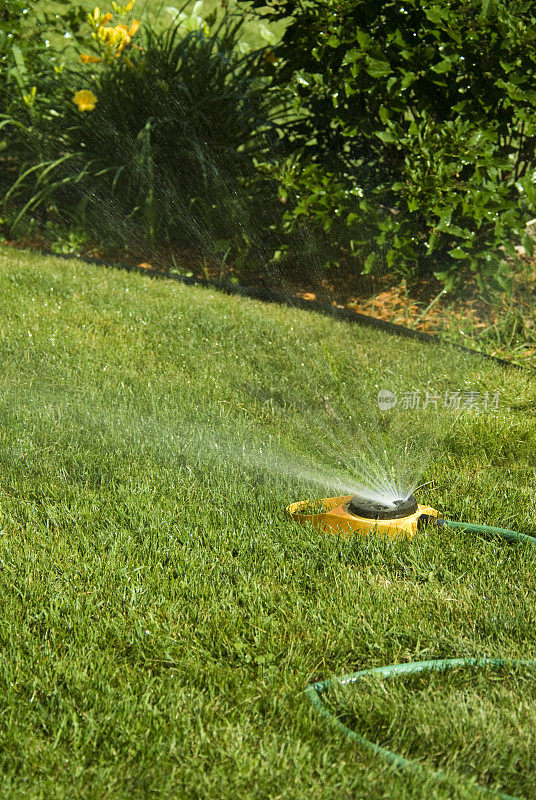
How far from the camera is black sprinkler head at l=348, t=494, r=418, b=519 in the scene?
240 centimetres

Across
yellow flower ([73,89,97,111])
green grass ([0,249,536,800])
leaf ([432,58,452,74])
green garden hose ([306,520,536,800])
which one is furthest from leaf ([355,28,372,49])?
green garden hose ([306,520,536,800])

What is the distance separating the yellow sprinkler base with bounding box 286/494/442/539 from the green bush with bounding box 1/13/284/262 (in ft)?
10.5

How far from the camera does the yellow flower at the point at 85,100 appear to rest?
5.75 m

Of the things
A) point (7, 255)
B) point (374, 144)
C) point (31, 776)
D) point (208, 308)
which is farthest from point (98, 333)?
point (31, 776)

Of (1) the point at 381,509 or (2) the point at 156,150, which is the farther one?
(2) the point at 156,150

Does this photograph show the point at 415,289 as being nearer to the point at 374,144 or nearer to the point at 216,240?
the point at 374,144

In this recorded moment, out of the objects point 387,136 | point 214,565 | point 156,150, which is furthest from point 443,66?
point 214,565

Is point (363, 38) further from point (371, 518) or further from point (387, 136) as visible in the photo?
point (371, 518)

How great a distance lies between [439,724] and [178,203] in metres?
4.57

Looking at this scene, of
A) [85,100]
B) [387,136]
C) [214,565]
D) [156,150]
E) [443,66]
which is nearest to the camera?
[214,565]

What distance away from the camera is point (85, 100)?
5.78 meters

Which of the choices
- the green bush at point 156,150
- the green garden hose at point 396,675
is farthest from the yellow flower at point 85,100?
the green garden hose at point 396,675

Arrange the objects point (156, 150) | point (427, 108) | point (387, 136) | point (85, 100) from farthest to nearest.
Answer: point (85, 100) < point (156, 150) < point (427, 108) < point (387, 136)

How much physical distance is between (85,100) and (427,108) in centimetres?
256
